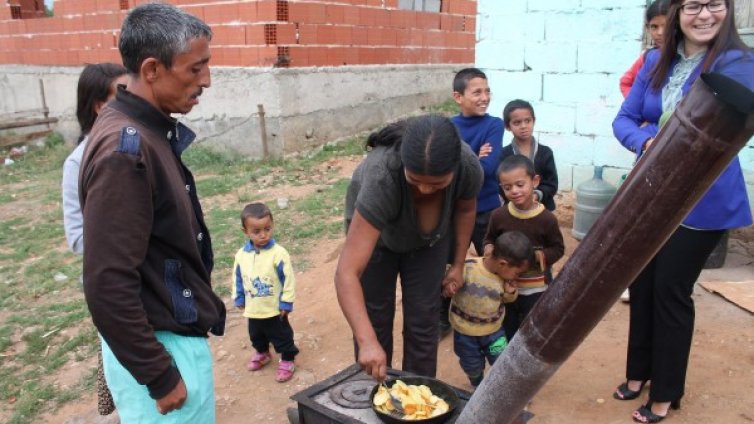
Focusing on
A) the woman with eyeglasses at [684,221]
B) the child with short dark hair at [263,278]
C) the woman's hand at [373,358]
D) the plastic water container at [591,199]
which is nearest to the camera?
the woman's hand at [373,358]

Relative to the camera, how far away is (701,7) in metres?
2.49

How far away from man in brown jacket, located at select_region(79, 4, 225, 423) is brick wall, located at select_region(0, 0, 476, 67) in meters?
6.71

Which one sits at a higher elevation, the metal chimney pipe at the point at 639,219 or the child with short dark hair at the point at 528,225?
the metal chimney pipe at the point at 639,219

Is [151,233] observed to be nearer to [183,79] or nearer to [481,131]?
[183,79]

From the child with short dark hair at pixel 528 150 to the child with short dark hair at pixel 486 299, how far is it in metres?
0.97

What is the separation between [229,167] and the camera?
877 cm

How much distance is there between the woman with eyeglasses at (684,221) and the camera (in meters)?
2.51

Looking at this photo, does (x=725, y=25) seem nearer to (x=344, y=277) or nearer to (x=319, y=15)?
→ (x=344, y=277)

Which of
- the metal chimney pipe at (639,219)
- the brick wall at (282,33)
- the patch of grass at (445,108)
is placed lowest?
the patch of grass at (445,108)

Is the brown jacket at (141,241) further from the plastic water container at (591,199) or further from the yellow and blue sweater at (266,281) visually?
the plastic water container at (591,199)

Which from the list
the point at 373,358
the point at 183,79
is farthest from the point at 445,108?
the point at 183,79

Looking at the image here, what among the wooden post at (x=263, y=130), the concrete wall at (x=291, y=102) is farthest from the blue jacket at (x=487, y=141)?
the wooden post at (x=263, y=130)

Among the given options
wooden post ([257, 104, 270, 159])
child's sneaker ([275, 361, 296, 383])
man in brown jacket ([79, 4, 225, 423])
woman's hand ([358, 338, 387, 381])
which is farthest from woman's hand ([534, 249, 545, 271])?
wooden post ([257, 104, 270, 159])

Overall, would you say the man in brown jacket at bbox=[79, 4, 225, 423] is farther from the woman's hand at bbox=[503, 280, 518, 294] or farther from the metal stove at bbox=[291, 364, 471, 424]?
the woman's hand at bbox=[503, 280, 518, 294]
